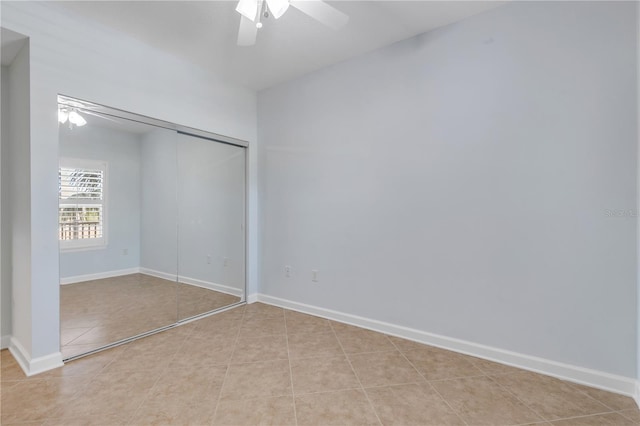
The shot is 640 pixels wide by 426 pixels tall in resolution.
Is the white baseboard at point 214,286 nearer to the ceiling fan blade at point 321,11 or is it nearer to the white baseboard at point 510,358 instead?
the white baseboard at point 510,358

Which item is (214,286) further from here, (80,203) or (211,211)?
(80,203)

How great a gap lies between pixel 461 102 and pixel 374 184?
102 centimetres

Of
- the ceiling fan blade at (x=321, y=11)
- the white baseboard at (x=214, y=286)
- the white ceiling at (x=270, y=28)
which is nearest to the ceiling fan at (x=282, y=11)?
the ceiling fan blade at (x=321, y=11)

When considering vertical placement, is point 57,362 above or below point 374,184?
below

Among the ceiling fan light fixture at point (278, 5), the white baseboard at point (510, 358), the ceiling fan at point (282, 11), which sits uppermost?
the ceiling fan at point (282, 11)

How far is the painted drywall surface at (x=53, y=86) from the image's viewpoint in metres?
2.06

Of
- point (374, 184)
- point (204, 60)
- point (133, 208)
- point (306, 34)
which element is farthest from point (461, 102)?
point (133, 208)

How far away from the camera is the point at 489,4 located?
Answer: 220 centimetres

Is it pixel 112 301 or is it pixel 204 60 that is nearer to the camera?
pixel 112 301

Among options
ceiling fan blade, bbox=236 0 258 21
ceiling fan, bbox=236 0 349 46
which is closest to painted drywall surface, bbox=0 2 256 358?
ceiling fan, bbox=236 0 349 46

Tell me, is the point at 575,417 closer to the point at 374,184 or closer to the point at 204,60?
the point at 374,184

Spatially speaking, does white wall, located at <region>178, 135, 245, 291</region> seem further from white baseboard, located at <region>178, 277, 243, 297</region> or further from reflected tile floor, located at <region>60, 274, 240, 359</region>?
reflected tile floor, located at <region>60, 274, 240, 359</region>

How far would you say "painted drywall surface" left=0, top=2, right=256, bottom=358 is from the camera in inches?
81.0

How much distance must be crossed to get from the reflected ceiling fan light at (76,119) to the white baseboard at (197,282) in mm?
1467
